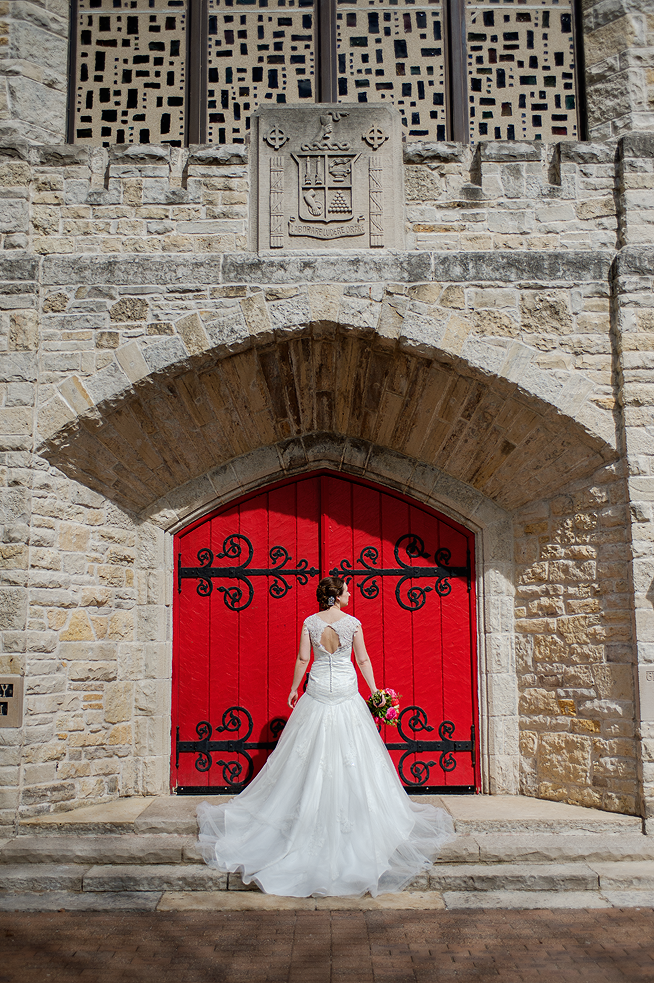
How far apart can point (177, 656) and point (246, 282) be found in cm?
255

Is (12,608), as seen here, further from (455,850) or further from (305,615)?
(455,850)

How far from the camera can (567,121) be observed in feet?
17.5

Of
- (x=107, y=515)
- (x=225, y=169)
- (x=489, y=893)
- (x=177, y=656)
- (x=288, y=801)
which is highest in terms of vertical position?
(x=225, y=169)

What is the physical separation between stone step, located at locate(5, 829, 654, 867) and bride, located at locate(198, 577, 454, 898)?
13 cm

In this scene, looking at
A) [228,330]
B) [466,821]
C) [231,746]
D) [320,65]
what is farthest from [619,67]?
[231,746]

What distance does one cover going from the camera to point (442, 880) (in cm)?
382

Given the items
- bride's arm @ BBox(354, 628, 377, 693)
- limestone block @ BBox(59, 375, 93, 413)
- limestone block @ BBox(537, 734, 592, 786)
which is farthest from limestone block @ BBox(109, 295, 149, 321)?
limestone block @ BBox(537, 734, 592, 786)

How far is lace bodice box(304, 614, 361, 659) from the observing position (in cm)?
438

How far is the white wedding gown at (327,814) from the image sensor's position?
369cm

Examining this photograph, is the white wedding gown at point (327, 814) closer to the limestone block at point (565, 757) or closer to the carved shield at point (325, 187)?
the limestone block at point (565, 757)

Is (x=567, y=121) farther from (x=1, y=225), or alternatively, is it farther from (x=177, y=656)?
(x=177, y=656)

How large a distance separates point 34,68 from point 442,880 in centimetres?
558

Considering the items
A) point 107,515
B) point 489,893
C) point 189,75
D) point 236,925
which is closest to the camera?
point 236,925

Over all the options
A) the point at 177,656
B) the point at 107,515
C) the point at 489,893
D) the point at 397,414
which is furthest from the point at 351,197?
the point at 489,893
